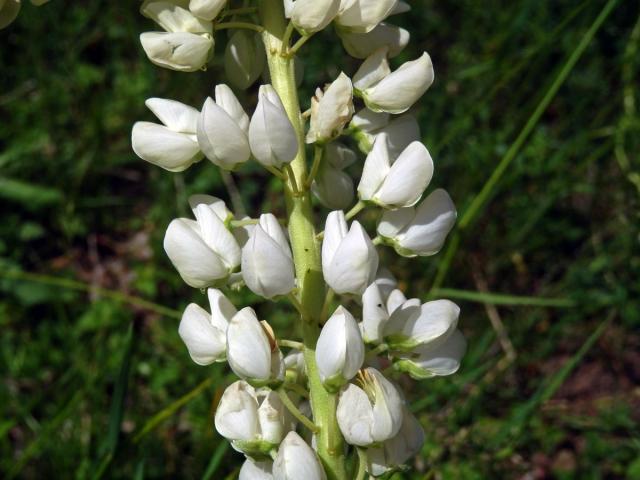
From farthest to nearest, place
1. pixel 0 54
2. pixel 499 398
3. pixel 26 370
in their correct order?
1. pixel 0 54
2. pixel 26 370
3. pixel 499 398

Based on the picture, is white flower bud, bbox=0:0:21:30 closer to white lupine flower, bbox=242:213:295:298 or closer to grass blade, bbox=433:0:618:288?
white lupine flower, bbox=242:213:295:298

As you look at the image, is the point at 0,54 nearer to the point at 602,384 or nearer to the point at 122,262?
the point at 122,262

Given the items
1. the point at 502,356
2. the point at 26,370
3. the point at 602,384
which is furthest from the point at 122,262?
the point at 602,384

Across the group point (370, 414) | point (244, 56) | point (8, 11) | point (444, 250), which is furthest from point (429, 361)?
point (444, 250)

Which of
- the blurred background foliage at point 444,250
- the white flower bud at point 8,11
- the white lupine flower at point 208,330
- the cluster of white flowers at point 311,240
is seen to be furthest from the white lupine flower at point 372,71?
the blurred background foliage at point 444,250

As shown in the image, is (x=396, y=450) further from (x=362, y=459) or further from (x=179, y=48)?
(x=179, y=48)

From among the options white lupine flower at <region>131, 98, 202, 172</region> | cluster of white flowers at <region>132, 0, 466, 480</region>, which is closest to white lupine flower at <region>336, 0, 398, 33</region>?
cluster of white flowers at <region>132, 0, 466, 480</region>

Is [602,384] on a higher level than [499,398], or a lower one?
lower

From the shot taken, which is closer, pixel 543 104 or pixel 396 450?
pixel 396 450
